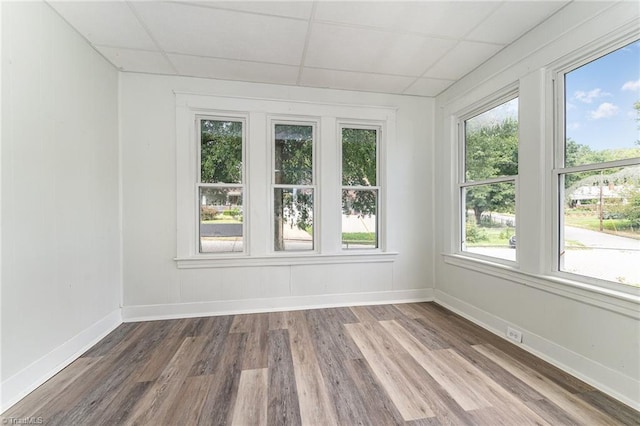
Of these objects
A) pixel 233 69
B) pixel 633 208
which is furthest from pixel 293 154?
pixel 633 208

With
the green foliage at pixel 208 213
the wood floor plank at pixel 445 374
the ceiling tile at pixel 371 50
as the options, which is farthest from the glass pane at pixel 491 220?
the green foliage at pixel 208 213

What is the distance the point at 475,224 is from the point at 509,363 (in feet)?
4.68

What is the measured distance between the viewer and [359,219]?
345 cm

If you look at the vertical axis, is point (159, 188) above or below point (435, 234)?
above

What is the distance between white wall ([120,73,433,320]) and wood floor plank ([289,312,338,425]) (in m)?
0.73

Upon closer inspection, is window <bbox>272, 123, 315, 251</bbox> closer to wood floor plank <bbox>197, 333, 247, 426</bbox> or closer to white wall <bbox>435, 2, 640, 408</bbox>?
wood floor plank <bbox>197, 333, 247, 426</bbox>

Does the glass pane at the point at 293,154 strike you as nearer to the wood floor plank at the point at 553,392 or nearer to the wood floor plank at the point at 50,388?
the wood floor plank at the point at 50,388

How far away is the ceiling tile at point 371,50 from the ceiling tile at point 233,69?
346mm

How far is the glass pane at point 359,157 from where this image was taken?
11.2ft

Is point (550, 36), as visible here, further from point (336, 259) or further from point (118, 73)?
point (118, 73)

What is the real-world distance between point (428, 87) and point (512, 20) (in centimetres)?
116

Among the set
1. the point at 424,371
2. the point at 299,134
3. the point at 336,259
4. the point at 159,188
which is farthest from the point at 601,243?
the point at 159,188

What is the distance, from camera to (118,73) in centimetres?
280

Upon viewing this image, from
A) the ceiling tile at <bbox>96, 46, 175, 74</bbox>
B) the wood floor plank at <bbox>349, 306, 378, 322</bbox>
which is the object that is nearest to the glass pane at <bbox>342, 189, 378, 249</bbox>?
the wood floor plank at <bbox>349, 306, 378, 322</bbox>
